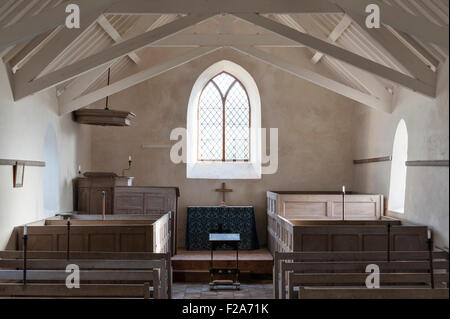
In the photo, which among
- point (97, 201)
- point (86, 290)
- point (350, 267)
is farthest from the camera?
point (97, 201)

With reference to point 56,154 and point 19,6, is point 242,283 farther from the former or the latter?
point 19,6

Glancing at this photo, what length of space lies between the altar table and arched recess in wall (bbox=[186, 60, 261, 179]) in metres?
0.88

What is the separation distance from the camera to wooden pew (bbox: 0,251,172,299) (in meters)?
Result: 5.54

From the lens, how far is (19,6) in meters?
6.32

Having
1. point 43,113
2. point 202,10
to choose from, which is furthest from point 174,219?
point 202,10

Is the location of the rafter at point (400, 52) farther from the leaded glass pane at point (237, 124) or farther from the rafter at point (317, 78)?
the leaded glass pane at point (237, 124)

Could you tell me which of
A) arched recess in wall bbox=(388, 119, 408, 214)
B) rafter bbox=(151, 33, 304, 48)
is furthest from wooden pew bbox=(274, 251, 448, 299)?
rafter bbox=(151, 33, 304, 48)

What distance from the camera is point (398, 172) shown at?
9.27 metres

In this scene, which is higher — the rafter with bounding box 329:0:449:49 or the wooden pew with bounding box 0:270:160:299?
the rafter with bounding box 329:0:449:49

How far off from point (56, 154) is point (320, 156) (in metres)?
5.66

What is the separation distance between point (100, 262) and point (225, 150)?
22.5 feet

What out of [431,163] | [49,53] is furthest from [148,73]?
[431,163]

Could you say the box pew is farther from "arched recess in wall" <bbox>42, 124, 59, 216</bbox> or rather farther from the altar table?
the altar table

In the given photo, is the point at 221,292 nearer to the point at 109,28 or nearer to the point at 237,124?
the point at 109,28
